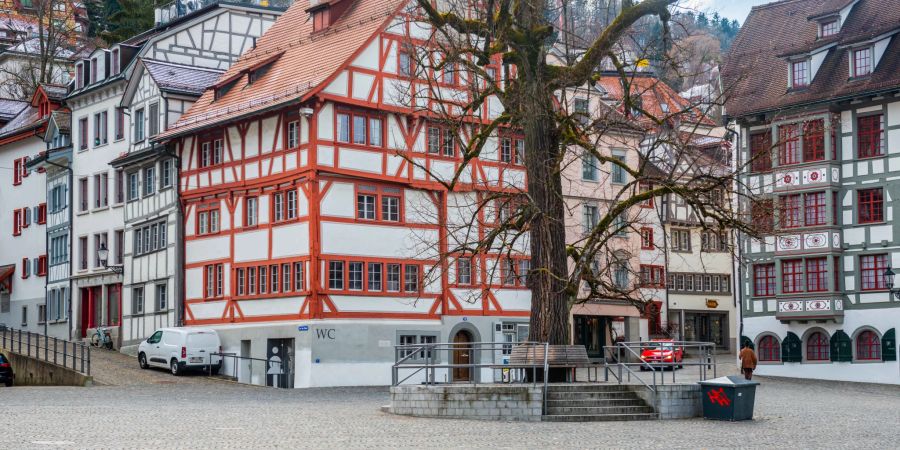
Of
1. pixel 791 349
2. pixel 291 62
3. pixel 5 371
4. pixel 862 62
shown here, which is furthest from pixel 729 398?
pixel 5 371

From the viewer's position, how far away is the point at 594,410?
26.8m

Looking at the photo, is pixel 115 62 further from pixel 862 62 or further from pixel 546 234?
pixel 546 234

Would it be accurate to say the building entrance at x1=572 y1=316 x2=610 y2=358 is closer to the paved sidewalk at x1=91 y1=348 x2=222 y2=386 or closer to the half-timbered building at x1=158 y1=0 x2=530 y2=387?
the half-timbered building at x1=158 y1=0 x2=530 y2=387

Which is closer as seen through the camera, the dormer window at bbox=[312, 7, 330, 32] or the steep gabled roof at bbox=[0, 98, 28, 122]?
the dormer window at bbox=[312, 7, 330, 32]

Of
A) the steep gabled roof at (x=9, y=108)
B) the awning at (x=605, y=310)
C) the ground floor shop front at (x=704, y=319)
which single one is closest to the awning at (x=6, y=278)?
the steep gabled roof at (x=9, y=108)

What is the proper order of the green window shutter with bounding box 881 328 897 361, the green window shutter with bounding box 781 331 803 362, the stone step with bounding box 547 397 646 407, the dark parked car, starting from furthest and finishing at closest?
the green window shutter with bounding box 781 331 803 362
the green window shutter with bounding box 881 328 897 361
the dark parked car
the stone step with bounding box 547 397 646 407

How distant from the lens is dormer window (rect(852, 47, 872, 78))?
161 feet

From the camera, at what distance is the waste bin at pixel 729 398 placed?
26.5m

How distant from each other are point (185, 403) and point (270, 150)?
16.4 metres

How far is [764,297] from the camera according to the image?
52156mm

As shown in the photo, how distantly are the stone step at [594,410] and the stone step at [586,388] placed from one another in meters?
0.41

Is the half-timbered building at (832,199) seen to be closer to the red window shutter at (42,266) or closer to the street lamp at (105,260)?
the street lamp at (105,260)

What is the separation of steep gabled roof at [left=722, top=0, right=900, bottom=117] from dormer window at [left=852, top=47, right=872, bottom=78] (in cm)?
31

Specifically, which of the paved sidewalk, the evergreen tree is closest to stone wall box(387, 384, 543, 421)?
the paved sidewalk
